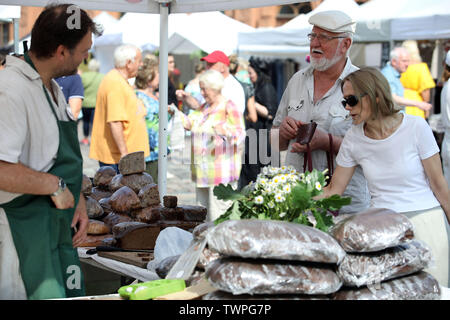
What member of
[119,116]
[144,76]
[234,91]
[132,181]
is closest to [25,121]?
[132,181]

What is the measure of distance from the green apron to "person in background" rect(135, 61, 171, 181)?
3.06m

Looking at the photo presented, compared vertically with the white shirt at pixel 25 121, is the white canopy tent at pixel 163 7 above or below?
above

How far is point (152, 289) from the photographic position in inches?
75.4

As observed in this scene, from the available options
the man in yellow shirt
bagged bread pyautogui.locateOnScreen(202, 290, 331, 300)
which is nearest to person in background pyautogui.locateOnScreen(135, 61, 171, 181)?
the man in yellow shirt

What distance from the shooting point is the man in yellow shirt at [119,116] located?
5.00 meters

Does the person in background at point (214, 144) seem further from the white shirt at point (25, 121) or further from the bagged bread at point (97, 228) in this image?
the white shirt at point (25, 121)

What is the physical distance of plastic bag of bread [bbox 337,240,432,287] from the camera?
181cm

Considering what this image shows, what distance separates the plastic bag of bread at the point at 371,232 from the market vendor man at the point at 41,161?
94cm

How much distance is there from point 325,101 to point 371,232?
1.41m

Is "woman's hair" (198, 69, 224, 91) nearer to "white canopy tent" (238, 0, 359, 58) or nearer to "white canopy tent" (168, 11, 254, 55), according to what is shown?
"white canopy tent" (238, 0, 359, 58)

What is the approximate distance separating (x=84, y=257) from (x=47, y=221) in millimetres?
1080

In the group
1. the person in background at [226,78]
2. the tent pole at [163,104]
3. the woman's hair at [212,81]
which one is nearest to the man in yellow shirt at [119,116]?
the woman's hair at [212,81]

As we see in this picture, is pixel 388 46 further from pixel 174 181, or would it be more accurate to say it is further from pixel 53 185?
pixel 53 185
